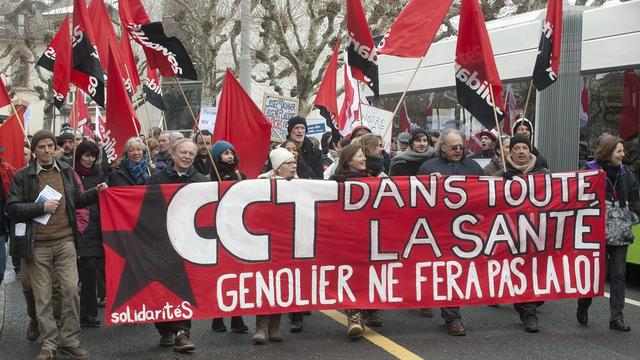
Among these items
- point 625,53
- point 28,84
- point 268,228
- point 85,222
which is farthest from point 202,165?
point 28,84

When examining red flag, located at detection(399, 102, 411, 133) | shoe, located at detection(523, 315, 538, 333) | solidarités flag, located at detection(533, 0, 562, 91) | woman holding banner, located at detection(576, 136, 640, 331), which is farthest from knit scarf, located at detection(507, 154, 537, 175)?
red flag, located at detection(399, 102, 411, 133)

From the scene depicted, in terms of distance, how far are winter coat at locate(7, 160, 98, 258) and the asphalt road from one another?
3.15 feet

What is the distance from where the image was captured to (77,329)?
616 centimetres

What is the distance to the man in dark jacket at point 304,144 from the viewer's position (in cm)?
853

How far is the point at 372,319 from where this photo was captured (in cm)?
718

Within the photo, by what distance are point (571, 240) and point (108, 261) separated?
12.2 feet

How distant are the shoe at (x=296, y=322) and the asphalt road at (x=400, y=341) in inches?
2.8

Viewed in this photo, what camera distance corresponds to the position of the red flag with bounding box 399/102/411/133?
1471cm

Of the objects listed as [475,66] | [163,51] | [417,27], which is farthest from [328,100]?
[475,66]

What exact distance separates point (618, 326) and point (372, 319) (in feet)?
6.59

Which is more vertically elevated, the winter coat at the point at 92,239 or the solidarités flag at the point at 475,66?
the solidarités flag at the point at 475,66

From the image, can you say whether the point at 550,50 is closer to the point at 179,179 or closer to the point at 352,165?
the point at 352,165

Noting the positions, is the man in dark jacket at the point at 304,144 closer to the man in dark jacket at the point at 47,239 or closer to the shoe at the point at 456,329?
the shoe at the point at 456,329

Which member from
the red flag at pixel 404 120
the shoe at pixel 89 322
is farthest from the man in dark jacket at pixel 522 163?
the red flag at pixel 404 120
